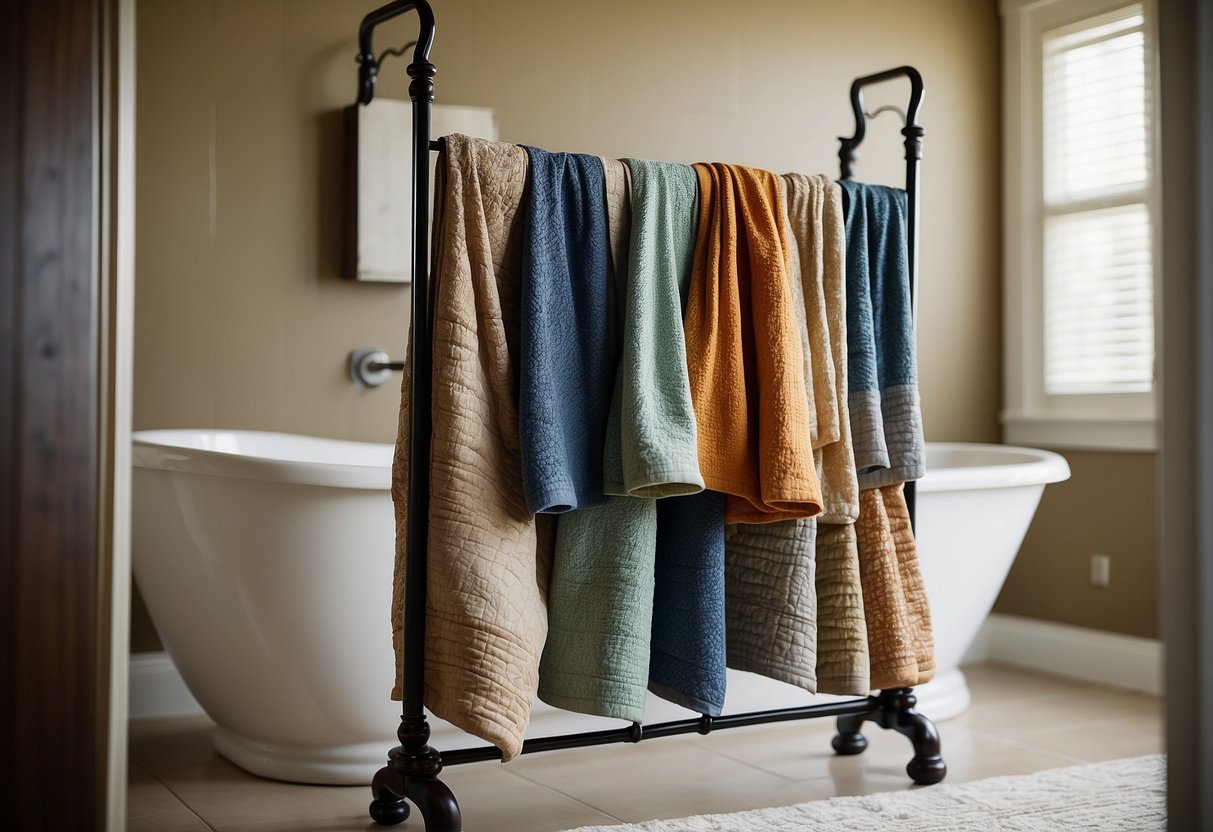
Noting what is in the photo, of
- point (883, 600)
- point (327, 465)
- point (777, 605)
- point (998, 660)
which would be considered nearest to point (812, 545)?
point (777, 605)

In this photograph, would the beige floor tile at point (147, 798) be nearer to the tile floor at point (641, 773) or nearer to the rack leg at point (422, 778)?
the tile floor at point (641, 773)

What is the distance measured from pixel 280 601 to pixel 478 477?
0.60 m

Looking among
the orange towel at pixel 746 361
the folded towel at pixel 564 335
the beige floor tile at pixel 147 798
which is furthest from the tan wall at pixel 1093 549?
the beige floor tile at pixel 147 798

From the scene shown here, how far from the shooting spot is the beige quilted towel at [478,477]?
1699 millimetres

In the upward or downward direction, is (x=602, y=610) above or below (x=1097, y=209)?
below

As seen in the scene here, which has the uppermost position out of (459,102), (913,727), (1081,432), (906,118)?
(459,102)

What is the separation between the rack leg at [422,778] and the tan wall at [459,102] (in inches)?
48.4

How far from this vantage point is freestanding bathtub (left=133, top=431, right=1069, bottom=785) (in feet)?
6.87

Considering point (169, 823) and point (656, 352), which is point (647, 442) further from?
point (169, 823)

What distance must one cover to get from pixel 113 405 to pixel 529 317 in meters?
0.80

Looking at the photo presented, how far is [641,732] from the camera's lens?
6.46ft

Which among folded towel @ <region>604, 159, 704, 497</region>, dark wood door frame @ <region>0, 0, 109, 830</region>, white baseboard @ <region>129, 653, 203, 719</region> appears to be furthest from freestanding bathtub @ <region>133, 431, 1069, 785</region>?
dark wood door frame @ <region>0, 0, 109, 830</region>

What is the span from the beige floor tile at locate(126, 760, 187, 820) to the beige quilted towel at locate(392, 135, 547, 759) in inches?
25.1

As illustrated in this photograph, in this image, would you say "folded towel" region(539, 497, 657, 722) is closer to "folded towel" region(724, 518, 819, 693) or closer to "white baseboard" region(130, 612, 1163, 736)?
"folded towel" region(724, 518, 819, 693)
